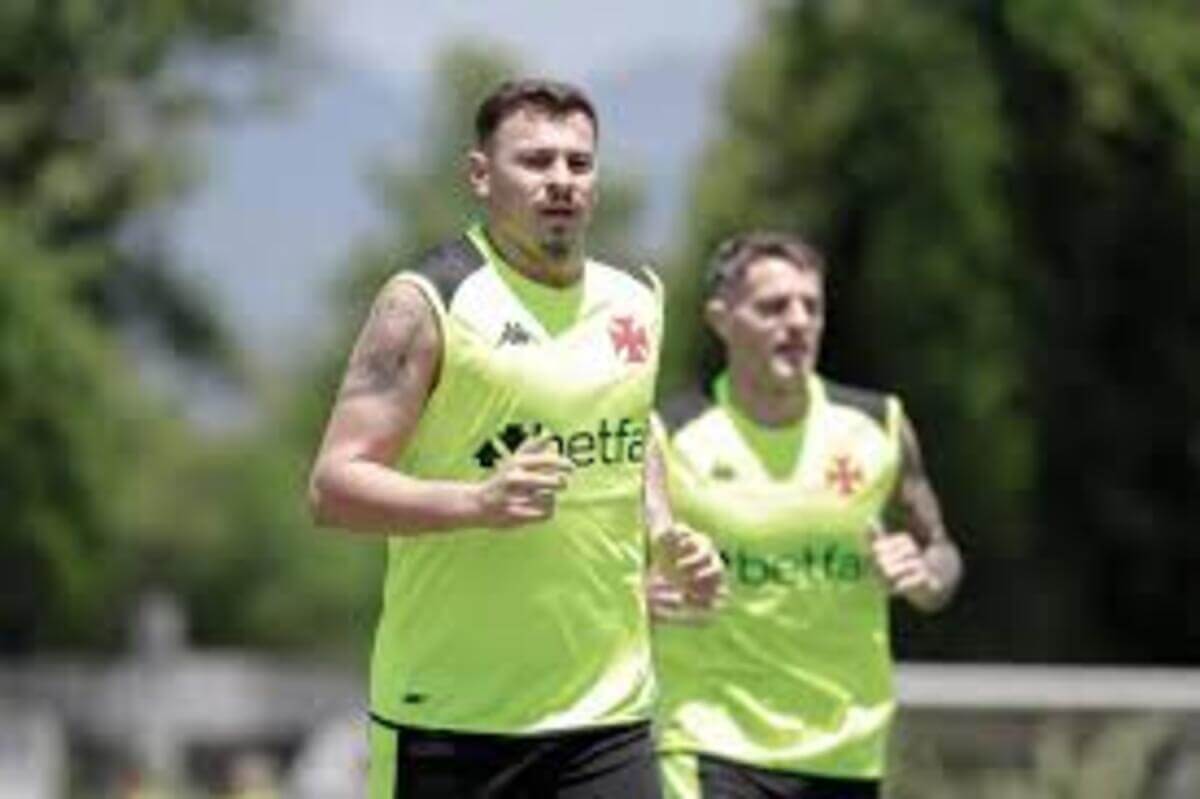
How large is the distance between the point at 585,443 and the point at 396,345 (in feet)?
1.46

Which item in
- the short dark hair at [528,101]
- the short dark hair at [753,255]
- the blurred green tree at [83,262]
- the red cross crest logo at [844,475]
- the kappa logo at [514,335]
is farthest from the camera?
the blurred green tree at [83,262]

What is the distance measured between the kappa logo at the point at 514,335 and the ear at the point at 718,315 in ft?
9.72

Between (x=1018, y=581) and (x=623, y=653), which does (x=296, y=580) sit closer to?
(x=1018, y=581)

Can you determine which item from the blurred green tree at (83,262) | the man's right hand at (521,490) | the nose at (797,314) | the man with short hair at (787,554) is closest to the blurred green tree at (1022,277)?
the blurred green tree at (83,262)

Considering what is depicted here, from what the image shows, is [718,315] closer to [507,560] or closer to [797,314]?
[797,314]

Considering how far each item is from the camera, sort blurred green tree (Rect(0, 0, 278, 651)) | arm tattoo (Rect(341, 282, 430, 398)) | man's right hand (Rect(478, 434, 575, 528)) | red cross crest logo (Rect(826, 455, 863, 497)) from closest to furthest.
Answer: man's right hand (Rect(478, 434, 575, 528)), arm tattoo (Rect(341, 282, 430, 398)), red cross crest logo (Rect(826, 455, 863, 497)), blurred green tree (Rect(0, 0, 278, 651))

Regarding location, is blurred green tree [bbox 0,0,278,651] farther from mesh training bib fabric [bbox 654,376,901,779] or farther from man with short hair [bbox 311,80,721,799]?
man with short hair [bbox 311,80,721,799]

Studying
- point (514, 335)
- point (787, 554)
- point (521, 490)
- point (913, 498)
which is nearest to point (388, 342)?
point (514, 335)

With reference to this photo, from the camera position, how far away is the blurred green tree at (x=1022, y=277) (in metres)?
33.2

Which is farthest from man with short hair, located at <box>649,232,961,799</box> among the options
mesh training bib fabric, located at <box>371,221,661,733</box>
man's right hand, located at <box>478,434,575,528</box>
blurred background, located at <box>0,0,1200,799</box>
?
blurred background, located at <box>0,0,1200,799</box>

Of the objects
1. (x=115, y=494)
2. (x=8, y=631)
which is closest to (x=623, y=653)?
(x=115, y=494)

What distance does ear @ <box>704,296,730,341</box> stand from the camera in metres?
10.0

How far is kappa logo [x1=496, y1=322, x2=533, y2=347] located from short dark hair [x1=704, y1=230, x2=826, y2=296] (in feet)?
9.64

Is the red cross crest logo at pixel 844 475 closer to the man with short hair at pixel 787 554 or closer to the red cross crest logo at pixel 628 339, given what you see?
the man with short hair at pixel 787 554
